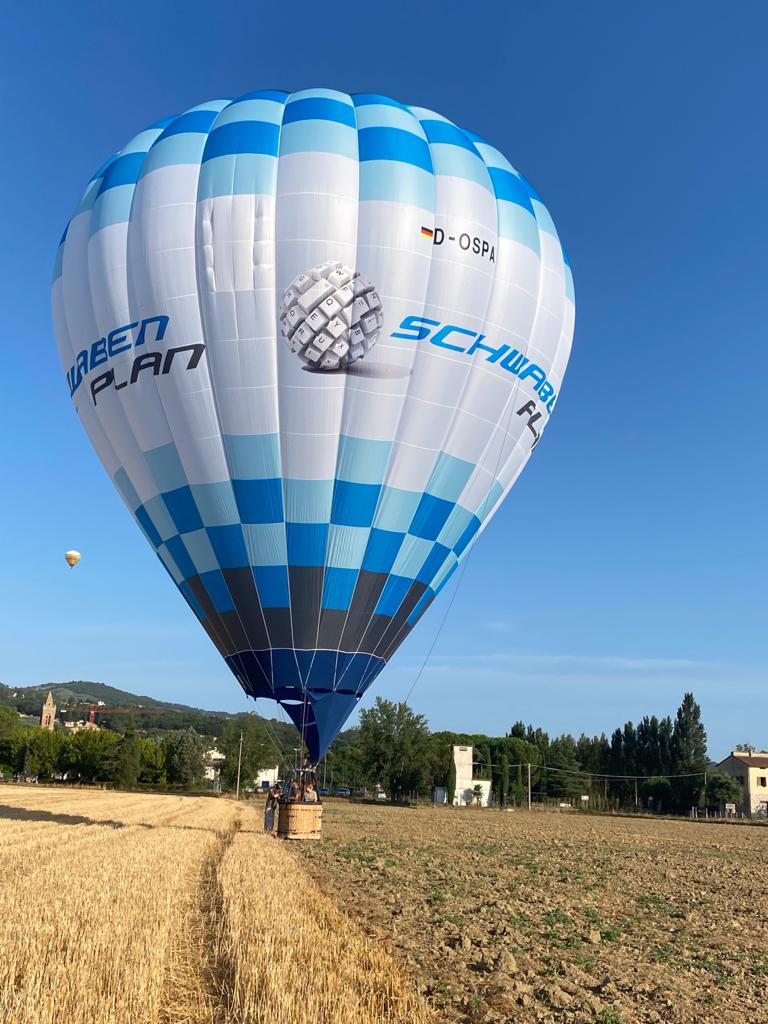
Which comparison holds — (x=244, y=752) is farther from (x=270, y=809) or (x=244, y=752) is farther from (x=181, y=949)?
(x=181, y=949)

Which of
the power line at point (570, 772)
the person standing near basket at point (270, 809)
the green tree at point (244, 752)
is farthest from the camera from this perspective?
the power line at point (570, 772)

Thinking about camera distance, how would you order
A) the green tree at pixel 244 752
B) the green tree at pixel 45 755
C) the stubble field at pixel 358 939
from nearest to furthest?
the stubble field at pixel 358 939 < the green tree at pixel 244 752 < the green tree at pixel 45 755

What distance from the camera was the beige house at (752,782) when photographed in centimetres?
8731

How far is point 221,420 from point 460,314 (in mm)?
5705

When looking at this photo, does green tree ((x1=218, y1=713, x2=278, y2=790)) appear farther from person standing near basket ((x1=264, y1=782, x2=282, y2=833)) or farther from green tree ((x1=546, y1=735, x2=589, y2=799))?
person standing near basket ((x1=264, y1=782, x2=282, y2=833))

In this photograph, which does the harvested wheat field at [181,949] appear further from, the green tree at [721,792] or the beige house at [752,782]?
the beige house at [752,782]

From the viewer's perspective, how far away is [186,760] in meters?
82.8

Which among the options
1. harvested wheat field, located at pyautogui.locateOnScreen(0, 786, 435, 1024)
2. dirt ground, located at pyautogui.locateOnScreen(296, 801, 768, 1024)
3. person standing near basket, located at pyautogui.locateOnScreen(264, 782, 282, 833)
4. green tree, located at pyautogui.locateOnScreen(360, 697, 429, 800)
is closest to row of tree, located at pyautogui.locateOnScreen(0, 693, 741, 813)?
green tree, located at pyautogui.locateOnScreen(360, 697, 429, 800)

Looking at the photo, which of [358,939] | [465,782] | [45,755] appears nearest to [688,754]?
[465,782]

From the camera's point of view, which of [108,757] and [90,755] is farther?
[90,755]

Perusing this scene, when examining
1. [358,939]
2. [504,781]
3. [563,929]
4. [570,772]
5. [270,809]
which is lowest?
[504,781]

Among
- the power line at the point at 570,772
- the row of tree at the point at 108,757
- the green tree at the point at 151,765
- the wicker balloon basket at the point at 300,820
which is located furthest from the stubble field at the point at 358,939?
the power line at the point at 570,772

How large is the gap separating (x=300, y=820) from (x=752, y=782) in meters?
78.4

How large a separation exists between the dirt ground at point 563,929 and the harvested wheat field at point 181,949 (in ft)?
2.35
